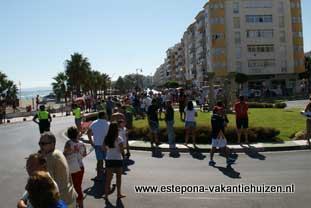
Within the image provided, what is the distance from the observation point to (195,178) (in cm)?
1143

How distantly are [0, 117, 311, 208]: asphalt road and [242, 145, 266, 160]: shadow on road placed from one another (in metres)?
0.03

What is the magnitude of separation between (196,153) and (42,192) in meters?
12.4

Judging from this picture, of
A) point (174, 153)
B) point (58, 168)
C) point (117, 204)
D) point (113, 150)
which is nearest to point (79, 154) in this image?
point (113, 150)

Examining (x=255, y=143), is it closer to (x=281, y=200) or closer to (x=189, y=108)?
(x=189, y=108)

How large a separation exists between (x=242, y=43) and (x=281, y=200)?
233 feet

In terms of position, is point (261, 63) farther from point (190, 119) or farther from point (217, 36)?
point (190, 119)

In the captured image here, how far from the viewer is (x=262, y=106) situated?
37.3m

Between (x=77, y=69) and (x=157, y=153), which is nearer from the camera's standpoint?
(x=157, y=153)

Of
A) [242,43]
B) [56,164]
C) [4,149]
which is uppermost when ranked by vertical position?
[242,43]

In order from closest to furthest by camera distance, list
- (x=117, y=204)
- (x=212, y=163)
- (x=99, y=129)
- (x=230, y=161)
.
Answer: (x=117, y=204) < (x=99, y=129) < (x=212, y=163) < (x=230, y=161)

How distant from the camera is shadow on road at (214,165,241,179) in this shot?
37.6 feet

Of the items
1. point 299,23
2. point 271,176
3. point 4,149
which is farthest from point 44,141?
point 299,23

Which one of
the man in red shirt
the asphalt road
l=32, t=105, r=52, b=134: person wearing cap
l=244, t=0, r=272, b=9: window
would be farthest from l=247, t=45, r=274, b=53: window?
the asphalt road

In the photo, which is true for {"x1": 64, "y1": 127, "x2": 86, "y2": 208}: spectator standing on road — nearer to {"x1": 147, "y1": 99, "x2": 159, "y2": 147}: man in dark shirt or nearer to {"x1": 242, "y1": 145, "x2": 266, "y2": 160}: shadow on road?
{"x1": 242, "y1": 145, "x2": 266, "y2": 160}: shadow on road
